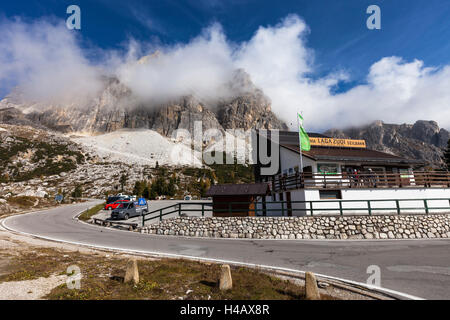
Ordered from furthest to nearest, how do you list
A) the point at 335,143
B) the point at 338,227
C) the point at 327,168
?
the point at 335,143 < the point at 327,168 < the point at 338,227

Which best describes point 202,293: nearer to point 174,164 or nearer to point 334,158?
point 334,158

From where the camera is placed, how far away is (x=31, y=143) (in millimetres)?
122750

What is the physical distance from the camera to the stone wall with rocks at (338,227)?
664 inches

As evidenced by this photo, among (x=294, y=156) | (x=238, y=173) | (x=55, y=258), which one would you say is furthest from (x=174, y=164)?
(x=55, y=258)

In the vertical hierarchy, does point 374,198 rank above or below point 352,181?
below

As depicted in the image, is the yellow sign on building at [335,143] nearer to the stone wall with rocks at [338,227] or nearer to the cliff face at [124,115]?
the stone wall with rocks at [338,227]

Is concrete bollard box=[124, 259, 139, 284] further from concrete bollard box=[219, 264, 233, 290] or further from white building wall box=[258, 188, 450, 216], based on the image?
white building wall box=[258, 188, 450, 216]

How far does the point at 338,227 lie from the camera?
17172 millimetres

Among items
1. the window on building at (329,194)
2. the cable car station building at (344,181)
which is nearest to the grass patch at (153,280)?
the cable car station building at (344,181)

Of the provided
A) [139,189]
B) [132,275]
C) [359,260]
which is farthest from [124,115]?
[359,260]

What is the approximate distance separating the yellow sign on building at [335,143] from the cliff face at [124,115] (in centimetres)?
15412

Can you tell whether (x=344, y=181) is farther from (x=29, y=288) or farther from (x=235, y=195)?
(x=29, y=288)

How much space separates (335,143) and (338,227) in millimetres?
18138
